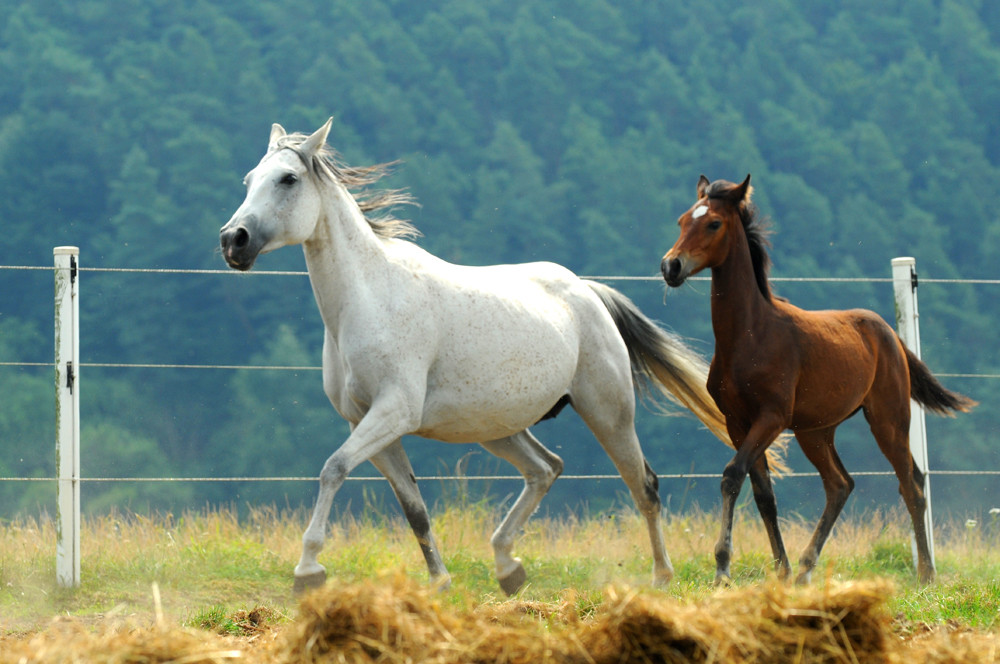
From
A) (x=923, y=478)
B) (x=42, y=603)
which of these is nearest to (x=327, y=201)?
(x=42, y=603)

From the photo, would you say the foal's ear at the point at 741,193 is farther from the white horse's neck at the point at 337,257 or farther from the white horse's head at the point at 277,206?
the white horse's head at the point at 277,206

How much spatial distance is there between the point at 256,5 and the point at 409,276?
38.5 m

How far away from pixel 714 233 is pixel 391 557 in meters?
2.55

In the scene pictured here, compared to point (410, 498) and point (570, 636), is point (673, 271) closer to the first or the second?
point (410, 498)

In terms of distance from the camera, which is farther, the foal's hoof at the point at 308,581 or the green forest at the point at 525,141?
the green forest at the point at 525,141

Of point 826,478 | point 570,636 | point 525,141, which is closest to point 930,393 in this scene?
point 826,478

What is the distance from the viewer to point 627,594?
2.48m

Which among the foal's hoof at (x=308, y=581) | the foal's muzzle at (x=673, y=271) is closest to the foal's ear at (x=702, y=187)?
the foal's muzzle at (x=673, y=271)

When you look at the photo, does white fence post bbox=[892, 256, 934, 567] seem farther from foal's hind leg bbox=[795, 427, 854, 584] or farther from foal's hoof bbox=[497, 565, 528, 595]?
foal's hoof bbox=[497, 565, 528, 595]

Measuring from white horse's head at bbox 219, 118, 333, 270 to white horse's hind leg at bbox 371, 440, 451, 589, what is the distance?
1071mm

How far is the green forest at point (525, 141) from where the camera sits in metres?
30.7

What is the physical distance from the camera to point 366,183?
191 inches

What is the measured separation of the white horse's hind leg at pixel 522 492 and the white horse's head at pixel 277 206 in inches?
63.2

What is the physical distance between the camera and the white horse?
171 inches
